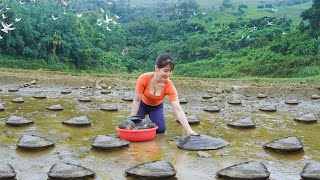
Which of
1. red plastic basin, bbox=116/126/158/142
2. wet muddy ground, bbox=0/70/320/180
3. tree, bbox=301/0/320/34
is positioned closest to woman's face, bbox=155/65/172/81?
red plastic basin, bbox=116/126/158/142

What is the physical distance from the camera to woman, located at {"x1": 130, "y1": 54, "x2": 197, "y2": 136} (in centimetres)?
602

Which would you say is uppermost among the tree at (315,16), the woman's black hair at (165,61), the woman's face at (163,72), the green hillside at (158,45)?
the tree at (315,16)

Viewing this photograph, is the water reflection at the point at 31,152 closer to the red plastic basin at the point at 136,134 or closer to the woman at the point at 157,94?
the red plastic basin at the point at 136,134

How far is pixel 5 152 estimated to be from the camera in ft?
18.4

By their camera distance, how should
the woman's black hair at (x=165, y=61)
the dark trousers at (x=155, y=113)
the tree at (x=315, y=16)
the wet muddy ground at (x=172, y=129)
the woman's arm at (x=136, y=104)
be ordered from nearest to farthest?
1. the wet muddy ground at (x=172, y=129)
2. the woman's black hair at (x=165, y=61)
3. the woman's arm at (x=136, y=104)
4. the dark trousers at (x=155, y=113)
5. the tree at (x=315, y=16)

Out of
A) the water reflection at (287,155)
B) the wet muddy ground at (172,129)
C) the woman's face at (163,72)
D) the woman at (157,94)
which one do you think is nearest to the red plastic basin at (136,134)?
the wet muddy ground at (172,129)

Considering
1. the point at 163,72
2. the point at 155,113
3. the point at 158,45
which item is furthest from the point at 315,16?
the point at 158,45

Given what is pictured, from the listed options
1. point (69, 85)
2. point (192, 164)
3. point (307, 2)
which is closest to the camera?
point (192, 164)

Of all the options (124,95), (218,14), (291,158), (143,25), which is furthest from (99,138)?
(218,14)

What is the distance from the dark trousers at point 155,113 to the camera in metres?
6.77

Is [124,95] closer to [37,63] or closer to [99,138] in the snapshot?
[99,138]

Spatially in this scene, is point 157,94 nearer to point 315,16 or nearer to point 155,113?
point 155,113

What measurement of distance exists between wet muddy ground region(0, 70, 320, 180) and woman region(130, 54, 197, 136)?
38cm

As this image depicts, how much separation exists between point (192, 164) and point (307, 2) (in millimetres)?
77717
